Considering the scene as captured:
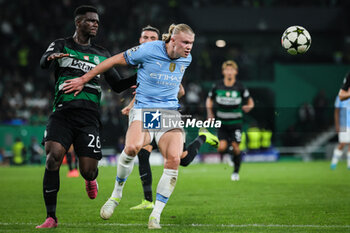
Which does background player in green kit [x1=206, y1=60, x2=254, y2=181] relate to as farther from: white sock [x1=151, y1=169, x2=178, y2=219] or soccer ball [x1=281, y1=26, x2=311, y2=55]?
white sock [x1=151, y1=169, x2=178, y2=219]

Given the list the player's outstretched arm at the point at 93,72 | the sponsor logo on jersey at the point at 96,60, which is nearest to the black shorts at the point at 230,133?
the sponsor logo on jersey at the point at 96,60

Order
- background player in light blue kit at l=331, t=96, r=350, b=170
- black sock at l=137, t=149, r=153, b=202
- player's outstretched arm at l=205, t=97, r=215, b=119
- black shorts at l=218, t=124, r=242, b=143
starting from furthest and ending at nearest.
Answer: background player in light blue kit at l=331, t=96, r=350, b=170 < black shorts at l=218, t=124, r=242, b=143 < player's outstretched arm at l=205, t=97, r=215, b=119 < black sock at l=137, t=149, r=153, b=202

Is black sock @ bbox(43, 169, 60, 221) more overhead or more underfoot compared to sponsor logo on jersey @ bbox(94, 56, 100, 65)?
more underfoot

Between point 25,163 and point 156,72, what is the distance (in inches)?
627

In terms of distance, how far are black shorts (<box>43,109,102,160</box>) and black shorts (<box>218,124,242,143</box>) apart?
6450 millimetres

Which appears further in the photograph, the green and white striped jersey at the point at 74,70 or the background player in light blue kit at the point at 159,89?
the green and white striped jersey at the point at 74,70

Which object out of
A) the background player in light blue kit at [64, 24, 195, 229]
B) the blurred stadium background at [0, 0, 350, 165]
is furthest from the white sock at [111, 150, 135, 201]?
the blurred stadium background at [0, 0, 350, 165]

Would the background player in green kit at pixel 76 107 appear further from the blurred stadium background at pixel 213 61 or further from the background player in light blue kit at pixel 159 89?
the blurred stadium background at pixel 213 61

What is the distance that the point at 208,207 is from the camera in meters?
7.66

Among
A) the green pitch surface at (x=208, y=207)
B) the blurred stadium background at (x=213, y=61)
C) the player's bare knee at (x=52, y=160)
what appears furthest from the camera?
the blurred stadium background at (x=213, y=61)

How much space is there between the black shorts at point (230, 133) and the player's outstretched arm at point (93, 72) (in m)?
6.84

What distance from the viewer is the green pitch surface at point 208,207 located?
5922mm

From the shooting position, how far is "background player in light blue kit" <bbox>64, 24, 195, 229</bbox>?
19.4 feet

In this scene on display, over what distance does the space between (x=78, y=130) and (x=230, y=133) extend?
6.84 metres
